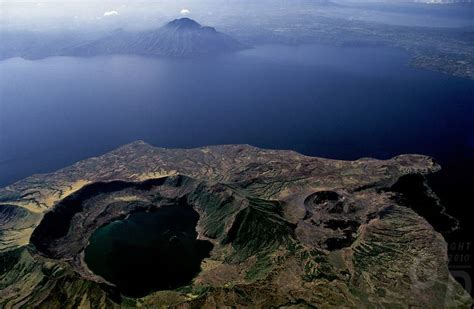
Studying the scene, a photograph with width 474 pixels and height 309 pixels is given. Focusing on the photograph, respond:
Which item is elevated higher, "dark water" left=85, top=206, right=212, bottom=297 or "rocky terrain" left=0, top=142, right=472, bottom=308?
"rocky terrain" left=0, top=142, right=472, bottom=308

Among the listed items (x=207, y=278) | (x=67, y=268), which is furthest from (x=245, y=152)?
(x=67, y=268)

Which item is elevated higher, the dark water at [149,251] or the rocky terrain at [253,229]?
the rocky terrain at [253,229]

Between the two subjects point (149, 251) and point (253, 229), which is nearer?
point (149, 251)

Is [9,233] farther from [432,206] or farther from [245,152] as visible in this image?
[432,206]

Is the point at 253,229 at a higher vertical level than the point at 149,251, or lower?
higher

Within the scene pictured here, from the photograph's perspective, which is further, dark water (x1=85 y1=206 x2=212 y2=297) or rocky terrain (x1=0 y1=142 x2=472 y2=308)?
dark water (x1=85 y1=206 x2=212 y2=297)
